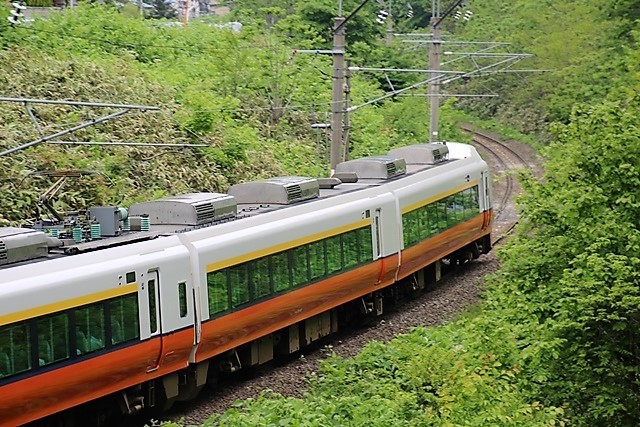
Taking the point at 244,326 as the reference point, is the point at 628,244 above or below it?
above

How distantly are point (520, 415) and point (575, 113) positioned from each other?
5740 mm

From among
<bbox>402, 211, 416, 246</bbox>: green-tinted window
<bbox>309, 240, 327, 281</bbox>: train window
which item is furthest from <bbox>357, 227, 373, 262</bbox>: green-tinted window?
<bbox>402, 211, 416, 246</bbox>: green-tinted window

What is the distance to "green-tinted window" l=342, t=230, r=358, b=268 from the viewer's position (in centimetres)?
1888

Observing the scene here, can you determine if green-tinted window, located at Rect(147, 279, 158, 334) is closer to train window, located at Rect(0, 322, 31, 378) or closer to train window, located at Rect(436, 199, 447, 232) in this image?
train window, located at Rect(0, 322, 31, 378)

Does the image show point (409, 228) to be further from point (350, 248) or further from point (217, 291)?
point (217, 291)

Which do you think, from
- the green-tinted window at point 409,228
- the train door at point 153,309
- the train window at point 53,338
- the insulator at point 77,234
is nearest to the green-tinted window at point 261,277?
the train door at point 153,309

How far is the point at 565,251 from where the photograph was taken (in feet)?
54.6

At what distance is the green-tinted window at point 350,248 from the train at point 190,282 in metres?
0.03

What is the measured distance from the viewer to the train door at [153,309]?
43.8 ft

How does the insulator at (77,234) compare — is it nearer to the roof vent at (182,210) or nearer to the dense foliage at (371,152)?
the dense foliage at (371,152)

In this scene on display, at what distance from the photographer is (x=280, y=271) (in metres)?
16.6

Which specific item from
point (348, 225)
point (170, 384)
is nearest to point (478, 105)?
point (348, 225)

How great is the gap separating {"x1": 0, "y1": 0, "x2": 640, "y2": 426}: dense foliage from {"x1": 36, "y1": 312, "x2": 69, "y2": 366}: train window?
1834 mm

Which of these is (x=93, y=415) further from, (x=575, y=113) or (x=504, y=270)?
(x=575, y=113)
